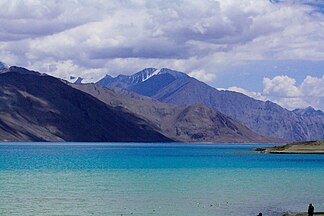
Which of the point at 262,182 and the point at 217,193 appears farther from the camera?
the point at 262,182

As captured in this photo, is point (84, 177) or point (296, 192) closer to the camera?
point (296, 192)

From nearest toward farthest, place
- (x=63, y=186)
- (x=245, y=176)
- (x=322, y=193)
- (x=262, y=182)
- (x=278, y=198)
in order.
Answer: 1. (x=278, y=198)
2. (x=322, y=193)
3. (x=63, y=186)
4. (x=262, y=182)
5. (x=245, y=176)

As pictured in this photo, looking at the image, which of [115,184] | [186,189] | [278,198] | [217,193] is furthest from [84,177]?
[278,198]

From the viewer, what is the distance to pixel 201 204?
5838 cm

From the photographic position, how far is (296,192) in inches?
2795

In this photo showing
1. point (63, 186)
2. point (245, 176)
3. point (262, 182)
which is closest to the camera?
point (63, 186)

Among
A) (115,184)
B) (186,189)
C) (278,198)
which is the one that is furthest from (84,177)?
(278,198)

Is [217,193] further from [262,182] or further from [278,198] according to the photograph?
[262,182]

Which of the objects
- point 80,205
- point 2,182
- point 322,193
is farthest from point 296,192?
point 2,182

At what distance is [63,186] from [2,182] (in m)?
9.80

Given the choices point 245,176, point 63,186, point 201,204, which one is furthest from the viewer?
point 245,176

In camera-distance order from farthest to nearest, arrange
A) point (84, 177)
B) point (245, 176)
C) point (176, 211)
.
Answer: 1. point (245, 176)
2. point (84, 177)
3. point (176, 211)

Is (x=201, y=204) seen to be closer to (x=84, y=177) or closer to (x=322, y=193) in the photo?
(x=322, y=193)

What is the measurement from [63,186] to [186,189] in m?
15.0
